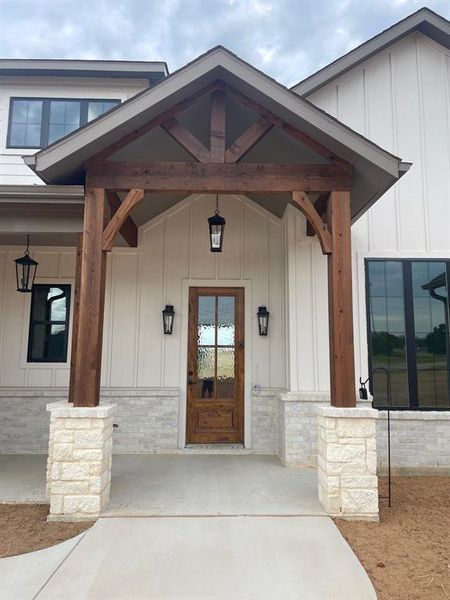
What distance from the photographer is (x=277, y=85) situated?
12.6ft

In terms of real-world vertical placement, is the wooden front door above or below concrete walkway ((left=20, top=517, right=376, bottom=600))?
above

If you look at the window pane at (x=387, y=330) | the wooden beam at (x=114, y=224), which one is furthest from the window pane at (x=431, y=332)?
the wooden beam at (x=114, y=224)

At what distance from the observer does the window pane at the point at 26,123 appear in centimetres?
687

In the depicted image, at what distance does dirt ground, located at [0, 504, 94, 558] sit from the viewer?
125 inches

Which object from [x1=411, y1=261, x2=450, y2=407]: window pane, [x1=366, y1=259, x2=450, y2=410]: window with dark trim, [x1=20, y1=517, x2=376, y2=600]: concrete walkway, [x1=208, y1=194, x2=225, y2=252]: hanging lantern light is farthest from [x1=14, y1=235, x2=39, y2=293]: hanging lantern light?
[x1=411, y1=261, x2=450, y2=407]: window pane

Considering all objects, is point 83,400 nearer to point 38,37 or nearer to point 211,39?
point 38,37

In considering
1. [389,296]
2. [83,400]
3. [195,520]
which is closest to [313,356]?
[389,296]

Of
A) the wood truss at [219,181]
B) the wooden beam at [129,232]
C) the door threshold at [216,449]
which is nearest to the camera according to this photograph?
the wood truss at [219,181]

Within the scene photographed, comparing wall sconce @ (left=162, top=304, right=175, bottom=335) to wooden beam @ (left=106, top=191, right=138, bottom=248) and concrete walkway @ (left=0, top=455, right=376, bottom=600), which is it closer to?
wooden beam @ (left=106, top=191, right=138, bottom=248)

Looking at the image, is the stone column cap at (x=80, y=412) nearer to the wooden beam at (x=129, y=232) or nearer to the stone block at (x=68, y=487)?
the stone block at (x=68, y=487)

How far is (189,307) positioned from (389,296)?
2852mm

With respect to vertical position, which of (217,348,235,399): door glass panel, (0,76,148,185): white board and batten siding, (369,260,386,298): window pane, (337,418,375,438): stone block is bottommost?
(337,418,375,438): stone block

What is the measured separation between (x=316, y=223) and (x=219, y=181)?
3.37 ft

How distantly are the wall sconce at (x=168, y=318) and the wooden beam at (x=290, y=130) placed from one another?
10.1 ft
